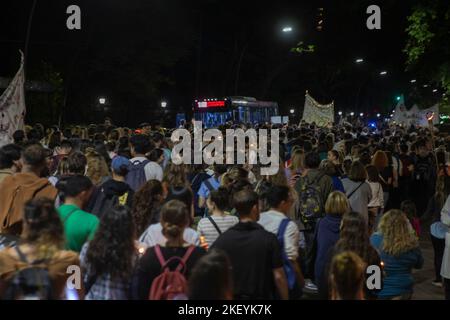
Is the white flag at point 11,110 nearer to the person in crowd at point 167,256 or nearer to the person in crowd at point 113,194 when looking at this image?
the person in crowd at point 113,194

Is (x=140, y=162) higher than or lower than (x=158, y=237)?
higher

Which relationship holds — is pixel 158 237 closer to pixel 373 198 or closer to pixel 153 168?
pixel 153 168

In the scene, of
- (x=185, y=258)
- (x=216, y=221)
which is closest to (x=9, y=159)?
(x=216, y=221)

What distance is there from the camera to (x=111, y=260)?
4371 mm

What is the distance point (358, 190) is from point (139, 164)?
3080 mm

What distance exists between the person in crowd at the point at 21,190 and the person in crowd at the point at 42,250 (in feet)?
5.14

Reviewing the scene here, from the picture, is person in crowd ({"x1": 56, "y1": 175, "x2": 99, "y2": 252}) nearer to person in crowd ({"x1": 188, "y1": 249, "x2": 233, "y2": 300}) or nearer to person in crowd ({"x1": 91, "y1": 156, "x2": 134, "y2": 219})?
person in crowd ({"x1": 91, "y1": 156, "x2": 134, "y2": 219})

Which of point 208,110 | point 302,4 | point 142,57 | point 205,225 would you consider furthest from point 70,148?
point 302,4

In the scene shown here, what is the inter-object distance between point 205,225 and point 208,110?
75.5ft

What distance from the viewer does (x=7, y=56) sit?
2917cm

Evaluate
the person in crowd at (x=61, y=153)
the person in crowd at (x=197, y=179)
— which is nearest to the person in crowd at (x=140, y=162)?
the person in crowd at (x=197, y=179)

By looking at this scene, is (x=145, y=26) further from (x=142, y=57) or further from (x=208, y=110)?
(x=208, y=110)

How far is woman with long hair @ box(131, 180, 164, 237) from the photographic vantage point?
6.09 metres

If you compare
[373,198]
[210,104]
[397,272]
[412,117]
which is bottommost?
[397,272]
